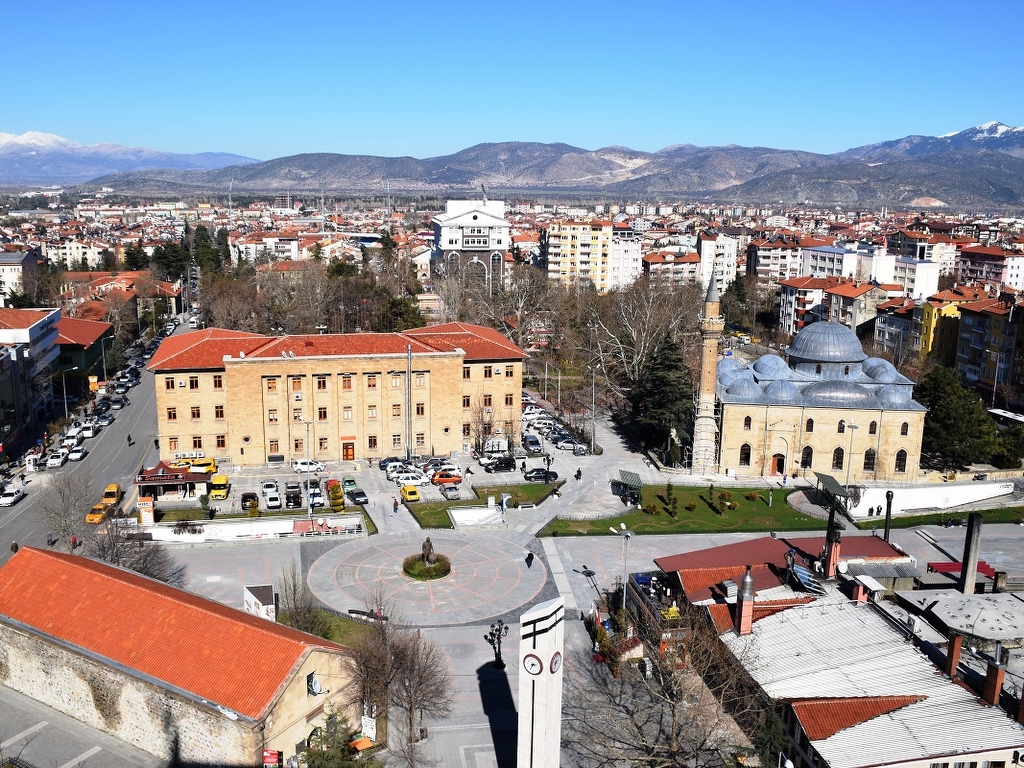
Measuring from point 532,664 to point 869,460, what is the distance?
33982 millimetres

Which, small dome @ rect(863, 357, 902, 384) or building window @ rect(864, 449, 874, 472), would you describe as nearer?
building window @ rect(864, 449, 874, 472)

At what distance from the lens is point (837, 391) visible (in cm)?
4709

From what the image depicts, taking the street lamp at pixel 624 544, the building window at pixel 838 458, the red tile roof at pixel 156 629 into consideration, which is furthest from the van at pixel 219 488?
the building window at pixel 838 458

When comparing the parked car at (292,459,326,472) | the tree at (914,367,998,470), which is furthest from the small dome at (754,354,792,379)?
the parked car at (292,459,326,472)

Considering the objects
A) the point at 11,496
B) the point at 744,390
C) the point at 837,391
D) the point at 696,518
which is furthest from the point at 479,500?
the point at 11,496

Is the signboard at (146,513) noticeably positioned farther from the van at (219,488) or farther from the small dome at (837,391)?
the small dome at (837,391)

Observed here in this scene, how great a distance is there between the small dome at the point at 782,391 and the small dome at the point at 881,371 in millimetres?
5260

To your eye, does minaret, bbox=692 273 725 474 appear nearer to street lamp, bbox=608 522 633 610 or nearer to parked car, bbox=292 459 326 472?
street lamp, bbox=608 522 633 610

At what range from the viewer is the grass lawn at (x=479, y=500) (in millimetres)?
39656

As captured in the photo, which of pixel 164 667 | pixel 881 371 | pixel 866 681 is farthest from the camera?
pixel 881 371

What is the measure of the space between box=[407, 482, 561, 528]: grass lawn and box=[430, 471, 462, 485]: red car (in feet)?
3.47

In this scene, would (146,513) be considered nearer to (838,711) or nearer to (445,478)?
(445,478)

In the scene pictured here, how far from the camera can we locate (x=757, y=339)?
91.4m

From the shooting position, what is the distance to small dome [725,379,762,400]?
4700 centimetres
